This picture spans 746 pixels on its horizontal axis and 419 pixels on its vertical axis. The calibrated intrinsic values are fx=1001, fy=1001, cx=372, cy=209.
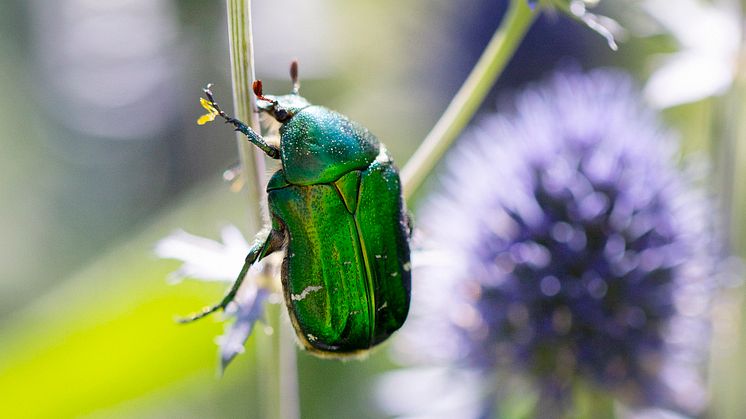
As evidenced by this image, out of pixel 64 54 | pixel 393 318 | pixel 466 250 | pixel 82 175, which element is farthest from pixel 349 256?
pixel 64 54

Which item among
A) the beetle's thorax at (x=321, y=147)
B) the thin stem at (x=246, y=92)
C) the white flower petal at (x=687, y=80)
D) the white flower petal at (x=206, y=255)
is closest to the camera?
the thin stem at (x=246, y=92)

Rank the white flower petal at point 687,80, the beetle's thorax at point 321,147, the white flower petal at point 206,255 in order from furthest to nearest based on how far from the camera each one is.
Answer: the white flower petal at point 687,80 < the white flower petal at point 206,255 < the beetle's thorax at point 321,147

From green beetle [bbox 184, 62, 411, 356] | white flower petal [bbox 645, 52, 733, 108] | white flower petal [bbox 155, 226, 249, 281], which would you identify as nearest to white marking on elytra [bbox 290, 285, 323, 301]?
green beetle [bbox 184, 62, 411, 356]

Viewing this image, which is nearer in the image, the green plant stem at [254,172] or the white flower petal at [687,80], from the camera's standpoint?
the green plant stem at [254,172]

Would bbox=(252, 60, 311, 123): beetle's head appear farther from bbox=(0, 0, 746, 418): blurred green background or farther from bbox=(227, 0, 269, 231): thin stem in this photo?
bbox=(0, 0, 746, 418): blurred green background

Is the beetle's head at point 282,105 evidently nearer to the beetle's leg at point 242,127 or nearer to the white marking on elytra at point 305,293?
the beetle's leg at point 242,127

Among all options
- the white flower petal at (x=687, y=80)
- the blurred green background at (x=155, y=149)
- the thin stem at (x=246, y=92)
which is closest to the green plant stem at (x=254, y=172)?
the thin stem at (x=246, y=92)

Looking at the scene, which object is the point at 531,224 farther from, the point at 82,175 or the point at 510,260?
the point at 82,175

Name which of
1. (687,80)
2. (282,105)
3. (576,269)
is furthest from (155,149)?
(282,105)
